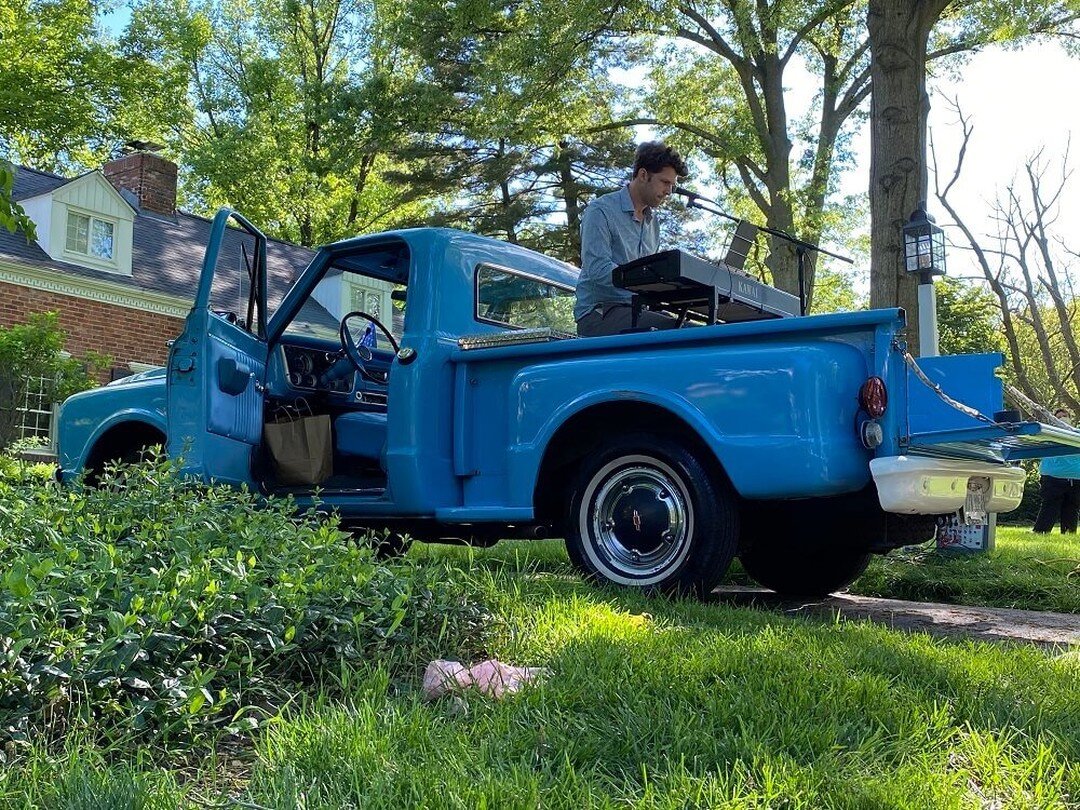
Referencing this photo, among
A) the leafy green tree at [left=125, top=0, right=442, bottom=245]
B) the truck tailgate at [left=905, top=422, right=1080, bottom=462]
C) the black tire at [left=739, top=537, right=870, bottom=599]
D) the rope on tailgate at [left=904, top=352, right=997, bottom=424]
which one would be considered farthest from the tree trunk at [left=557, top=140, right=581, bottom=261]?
the rope on tailgate at [left=904, top=352, right=997, bottom=424]

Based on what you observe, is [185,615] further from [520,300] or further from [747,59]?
[747,59]

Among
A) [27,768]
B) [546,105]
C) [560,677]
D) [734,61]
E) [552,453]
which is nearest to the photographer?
[27,768]

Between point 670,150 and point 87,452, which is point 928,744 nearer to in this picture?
point 670,150

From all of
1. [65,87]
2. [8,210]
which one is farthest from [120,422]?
[65,87]

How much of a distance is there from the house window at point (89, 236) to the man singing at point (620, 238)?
1774 centimetres

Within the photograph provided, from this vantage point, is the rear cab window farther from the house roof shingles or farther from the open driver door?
the house roof shingles

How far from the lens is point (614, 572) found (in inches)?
184

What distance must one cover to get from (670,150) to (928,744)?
414 centimetres

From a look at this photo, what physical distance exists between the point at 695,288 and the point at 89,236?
19.0 meters

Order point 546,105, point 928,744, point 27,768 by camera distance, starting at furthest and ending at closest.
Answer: point 546,105 → point 928,744 → point 27,768

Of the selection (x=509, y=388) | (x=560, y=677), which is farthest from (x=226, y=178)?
(x=560, y=677)

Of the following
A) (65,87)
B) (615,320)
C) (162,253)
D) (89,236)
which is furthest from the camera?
(65,87)

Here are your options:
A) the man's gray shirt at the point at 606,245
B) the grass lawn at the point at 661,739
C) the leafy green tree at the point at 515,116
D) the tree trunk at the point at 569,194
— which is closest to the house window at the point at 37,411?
the leafy green tree at the point at 515,116

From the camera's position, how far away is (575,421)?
15.8 feet
